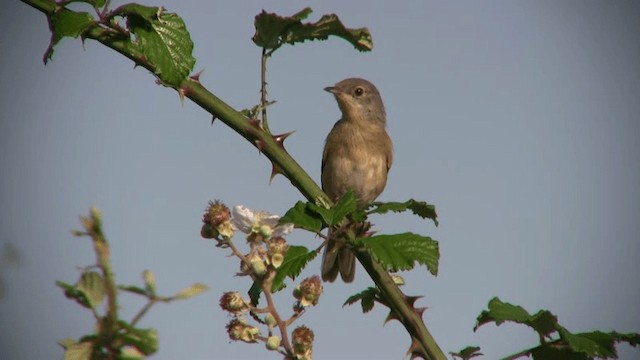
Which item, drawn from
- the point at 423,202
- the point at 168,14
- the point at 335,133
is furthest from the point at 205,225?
the point at 335,133

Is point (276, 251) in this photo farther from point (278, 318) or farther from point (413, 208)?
point (413, 208)

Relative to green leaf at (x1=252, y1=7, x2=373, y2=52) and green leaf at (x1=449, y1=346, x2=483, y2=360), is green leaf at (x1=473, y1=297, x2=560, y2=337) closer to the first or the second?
green leaf at (x1=449, y1=346, x2=483, y2=360)

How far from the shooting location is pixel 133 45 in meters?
2.52

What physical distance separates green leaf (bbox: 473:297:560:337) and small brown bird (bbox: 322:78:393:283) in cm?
401

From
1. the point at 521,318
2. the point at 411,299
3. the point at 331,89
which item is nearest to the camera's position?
the point at 411,299

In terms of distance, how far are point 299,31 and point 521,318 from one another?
1501 millimetres

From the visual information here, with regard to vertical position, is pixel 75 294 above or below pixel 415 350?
below

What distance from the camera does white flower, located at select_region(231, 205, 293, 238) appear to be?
2.28 metres

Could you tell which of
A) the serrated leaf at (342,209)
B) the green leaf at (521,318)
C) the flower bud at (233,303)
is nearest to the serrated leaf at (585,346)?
the green leaf at (521,318)

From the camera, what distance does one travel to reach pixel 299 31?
2.93 metres

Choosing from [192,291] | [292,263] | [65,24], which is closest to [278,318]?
[292,263]

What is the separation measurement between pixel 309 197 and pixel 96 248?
5.54ft

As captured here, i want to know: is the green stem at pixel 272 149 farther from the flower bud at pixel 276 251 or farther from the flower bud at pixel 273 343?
the flower bud at pixel 273 343

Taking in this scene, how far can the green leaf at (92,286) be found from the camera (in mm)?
1010
